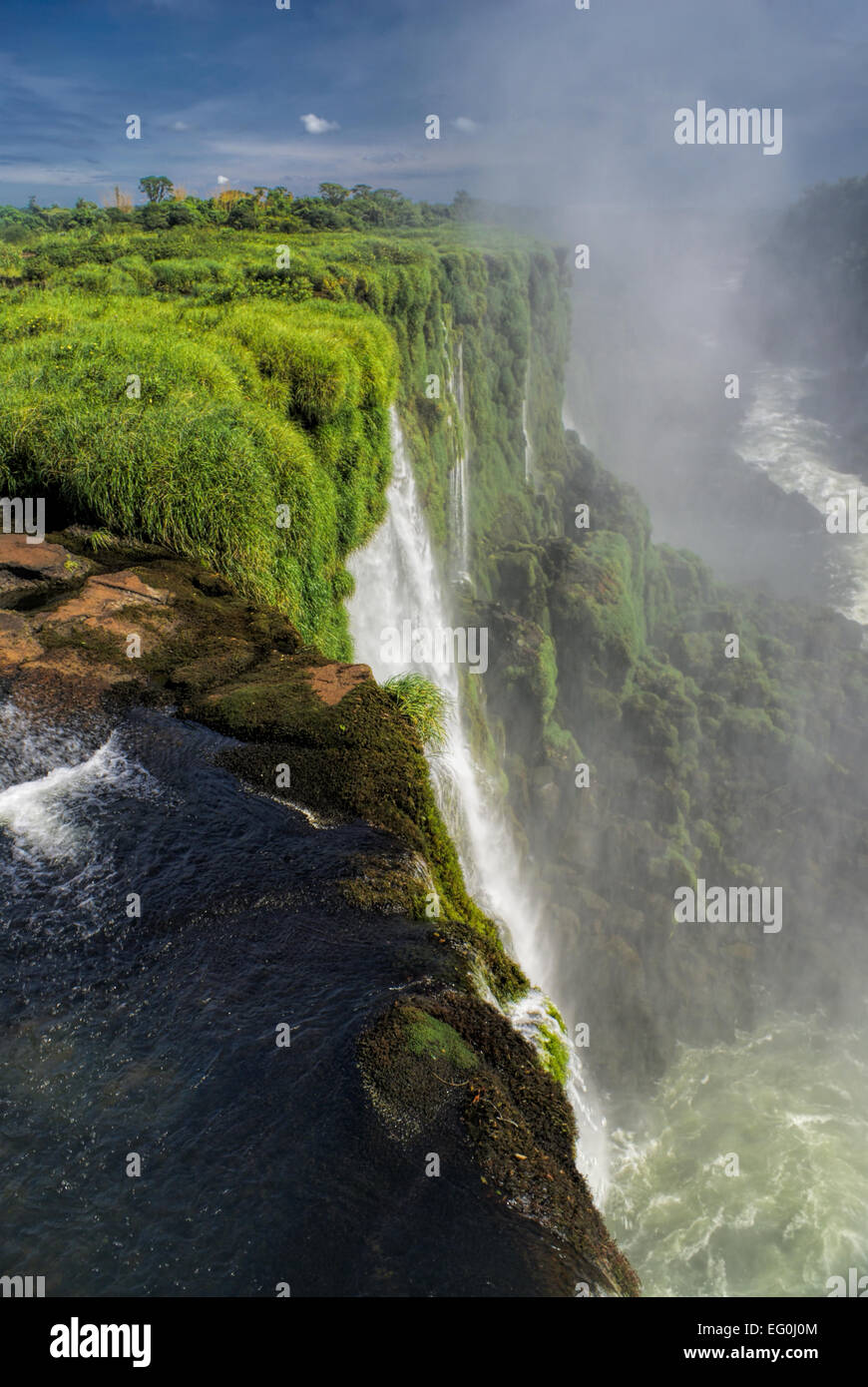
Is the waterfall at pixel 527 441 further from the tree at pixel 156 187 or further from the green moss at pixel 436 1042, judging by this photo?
the green moss at pixel 436 1042

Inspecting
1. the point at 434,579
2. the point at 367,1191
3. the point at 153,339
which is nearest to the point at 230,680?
the point at 367,1191

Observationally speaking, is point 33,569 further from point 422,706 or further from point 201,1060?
point 201,1060

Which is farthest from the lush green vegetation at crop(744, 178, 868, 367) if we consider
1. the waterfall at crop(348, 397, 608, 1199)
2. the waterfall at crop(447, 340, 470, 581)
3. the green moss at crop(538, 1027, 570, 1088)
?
the green moss at crop(538, 1027, 570, 1088)

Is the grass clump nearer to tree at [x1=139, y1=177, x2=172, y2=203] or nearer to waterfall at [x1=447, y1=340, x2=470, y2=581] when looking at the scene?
waterfall at [x1=447, y1=340, x2=470, y2=581]

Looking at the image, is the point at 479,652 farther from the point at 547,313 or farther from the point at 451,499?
the point at 547,313
